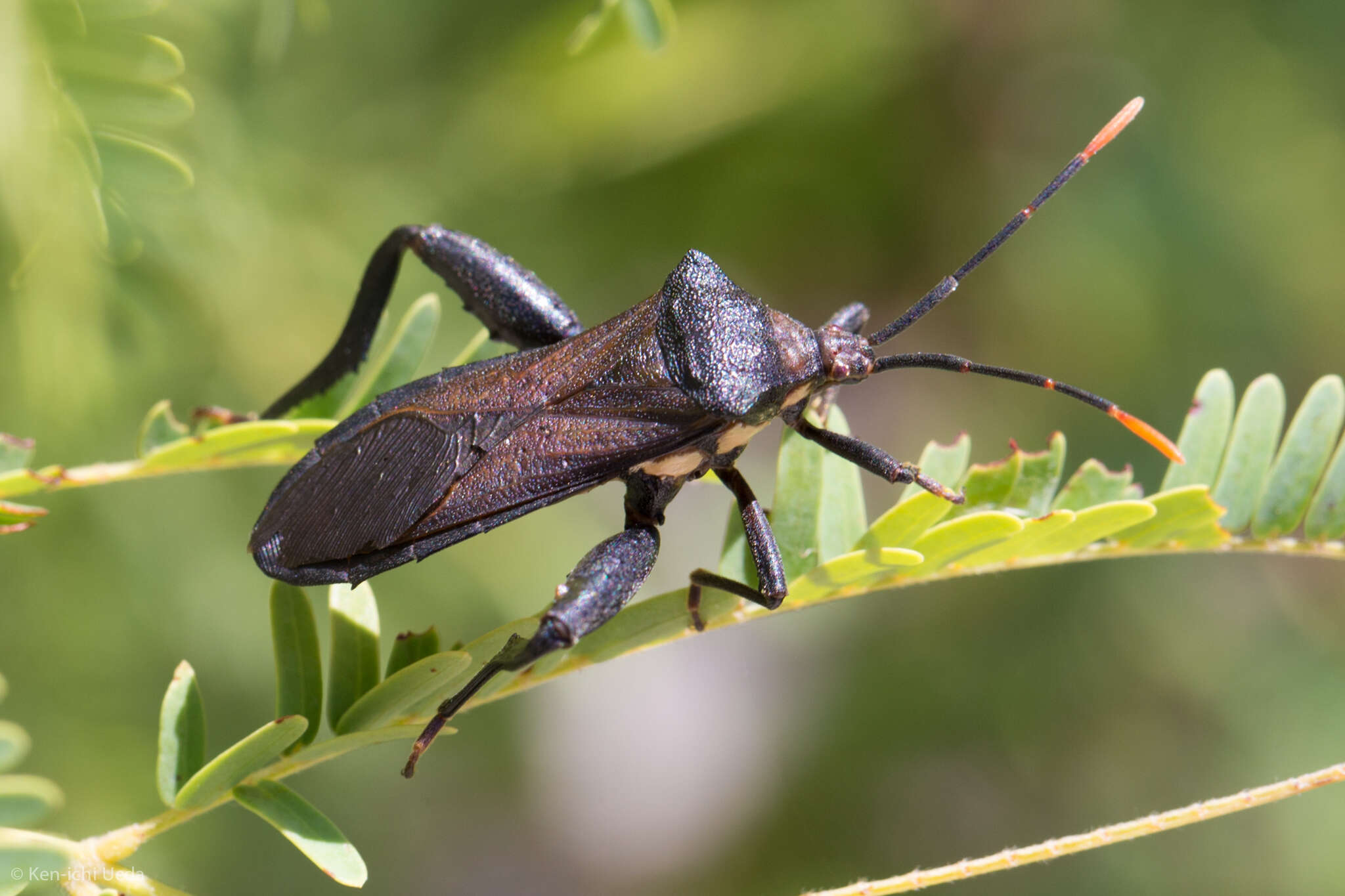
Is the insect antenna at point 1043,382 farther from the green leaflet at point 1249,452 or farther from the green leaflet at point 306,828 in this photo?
the green leaflet at point 306,828

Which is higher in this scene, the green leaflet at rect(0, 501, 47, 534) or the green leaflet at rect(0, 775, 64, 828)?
the green leaflet at rect(0, 501, 47, 534)

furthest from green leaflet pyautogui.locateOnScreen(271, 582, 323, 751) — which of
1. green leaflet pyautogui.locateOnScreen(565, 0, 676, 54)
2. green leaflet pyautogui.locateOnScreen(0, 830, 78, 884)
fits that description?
green leaflet pyautogui.locateOnScreen(565, 0, 676, 54)

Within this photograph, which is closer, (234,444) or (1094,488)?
(234,444)

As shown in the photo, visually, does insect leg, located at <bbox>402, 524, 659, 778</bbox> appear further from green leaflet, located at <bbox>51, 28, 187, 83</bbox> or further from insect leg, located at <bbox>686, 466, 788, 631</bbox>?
green leaflet, located at <bbox>51, 28, 187, 83</bbox>

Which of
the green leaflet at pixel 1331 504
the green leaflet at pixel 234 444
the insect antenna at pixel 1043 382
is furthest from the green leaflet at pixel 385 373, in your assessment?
the green leaflet at pixel 1331 504

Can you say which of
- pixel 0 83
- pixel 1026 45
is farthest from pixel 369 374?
pixel 1026 45

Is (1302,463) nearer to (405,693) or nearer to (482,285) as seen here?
(405,693)

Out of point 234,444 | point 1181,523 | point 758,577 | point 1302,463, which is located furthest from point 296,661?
point 1302,463
